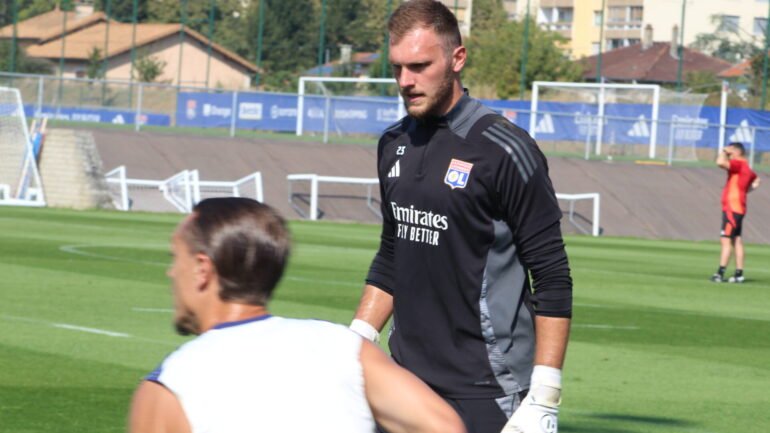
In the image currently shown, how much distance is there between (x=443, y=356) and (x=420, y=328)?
13 centimetres

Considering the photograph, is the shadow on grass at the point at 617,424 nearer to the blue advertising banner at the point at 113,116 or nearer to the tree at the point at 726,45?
the blue advertising banner at the point at 113,116

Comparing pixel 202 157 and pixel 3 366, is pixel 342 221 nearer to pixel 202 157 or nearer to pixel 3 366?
pixel 202 157

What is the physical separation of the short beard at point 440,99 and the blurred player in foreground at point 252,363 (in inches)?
68.8

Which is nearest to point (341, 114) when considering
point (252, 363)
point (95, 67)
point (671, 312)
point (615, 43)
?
point (671, 312)

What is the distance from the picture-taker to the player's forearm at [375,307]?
5.27 m

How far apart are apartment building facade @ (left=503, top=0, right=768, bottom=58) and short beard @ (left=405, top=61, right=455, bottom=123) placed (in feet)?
378

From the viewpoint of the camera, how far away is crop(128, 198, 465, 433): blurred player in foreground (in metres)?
2.93

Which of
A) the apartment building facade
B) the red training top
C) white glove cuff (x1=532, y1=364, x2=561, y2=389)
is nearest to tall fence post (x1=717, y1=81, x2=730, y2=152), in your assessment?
the red training top

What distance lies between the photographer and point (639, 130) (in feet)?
129

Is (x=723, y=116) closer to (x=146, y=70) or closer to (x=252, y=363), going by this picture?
(x=146, y=70)

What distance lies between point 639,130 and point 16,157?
58.8 feet

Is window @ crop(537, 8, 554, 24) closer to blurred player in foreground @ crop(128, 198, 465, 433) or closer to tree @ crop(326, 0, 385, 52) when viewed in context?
tree @ crop(326, 0, 385, 52)

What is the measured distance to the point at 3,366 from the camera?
977 cm

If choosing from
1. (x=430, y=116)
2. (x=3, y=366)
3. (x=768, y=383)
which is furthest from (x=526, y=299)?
(x=768, y=383)
